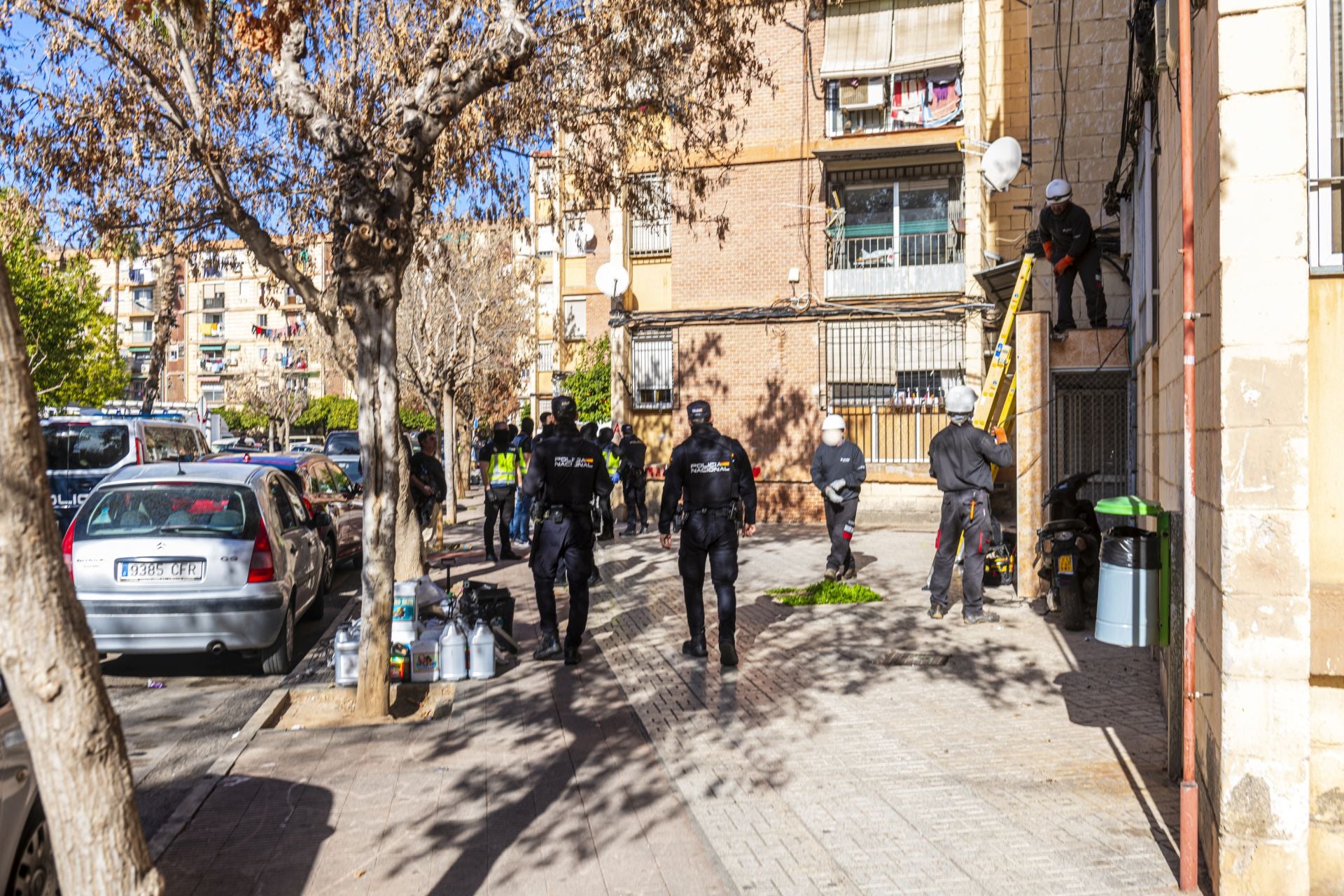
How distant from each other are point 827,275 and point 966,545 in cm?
1312

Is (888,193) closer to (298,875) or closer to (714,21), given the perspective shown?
(714,21)

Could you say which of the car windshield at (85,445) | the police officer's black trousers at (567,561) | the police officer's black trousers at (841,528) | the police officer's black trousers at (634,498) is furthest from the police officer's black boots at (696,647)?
the police officer's black trousers at (634,498)

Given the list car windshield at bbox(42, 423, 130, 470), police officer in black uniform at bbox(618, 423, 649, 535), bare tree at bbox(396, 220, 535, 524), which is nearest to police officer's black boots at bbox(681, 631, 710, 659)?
car windshield at bbox(42, 423, 130, 470)

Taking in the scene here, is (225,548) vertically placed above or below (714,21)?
below

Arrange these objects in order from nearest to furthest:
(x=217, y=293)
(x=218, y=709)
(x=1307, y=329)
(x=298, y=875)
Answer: (x=1307, y=329)
(x=298, y=875)
(x=218, y=709)
(x=217, y=293)

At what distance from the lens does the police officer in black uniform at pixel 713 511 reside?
28.7ft

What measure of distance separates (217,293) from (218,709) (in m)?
81.7

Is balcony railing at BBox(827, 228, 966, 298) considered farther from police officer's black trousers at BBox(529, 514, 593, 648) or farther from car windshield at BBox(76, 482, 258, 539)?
car windshield at BBox(76, 482, 258, 539)

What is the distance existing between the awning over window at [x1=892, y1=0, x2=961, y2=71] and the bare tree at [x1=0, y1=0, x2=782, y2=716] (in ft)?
32.2

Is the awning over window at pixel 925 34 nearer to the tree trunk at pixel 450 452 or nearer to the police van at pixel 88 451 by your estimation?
the tree trunk at pixel 450 452

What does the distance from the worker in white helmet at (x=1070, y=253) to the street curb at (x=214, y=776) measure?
7771mm

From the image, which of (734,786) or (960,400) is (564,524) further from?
(960,400)

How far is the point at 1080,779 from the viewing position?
19.2 ft

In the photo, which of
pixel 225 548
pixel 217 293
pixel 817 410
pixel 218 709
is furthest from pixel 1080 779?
pixel 217 293
